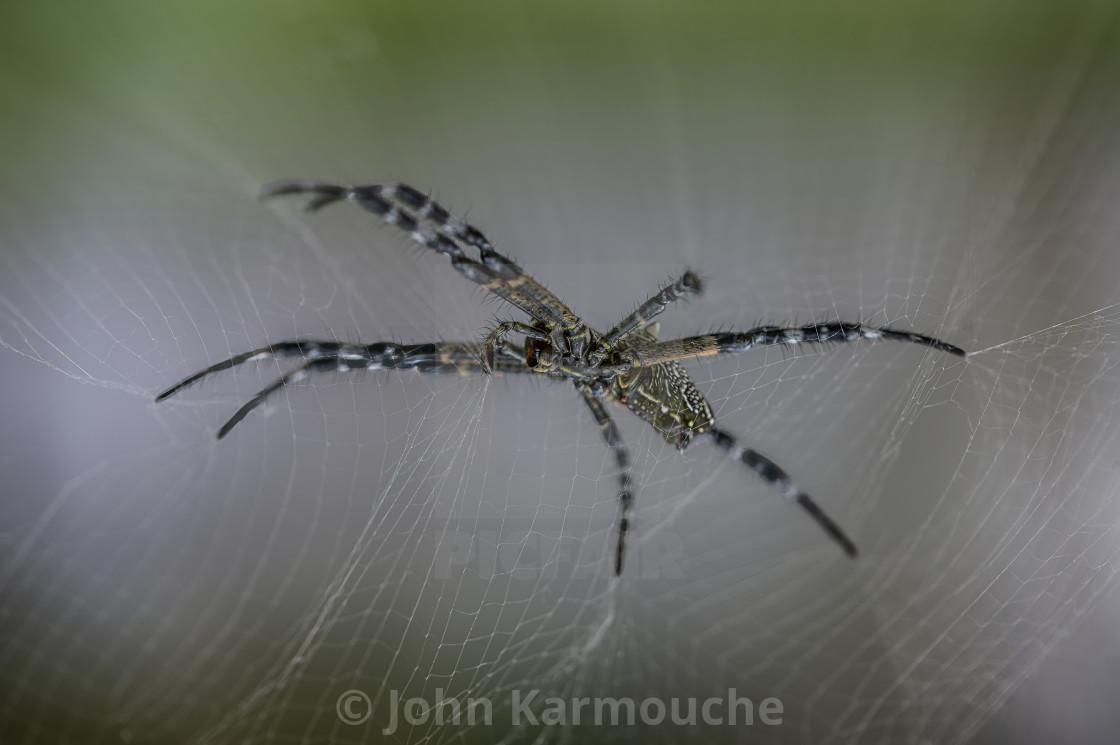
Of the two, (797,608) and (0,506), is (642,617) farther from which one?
(0,506)

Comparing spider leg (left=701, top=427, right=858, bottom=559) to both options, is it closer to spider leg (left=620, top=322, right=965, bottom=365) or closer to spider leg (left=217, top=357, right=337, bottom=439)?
spider leg (left=620, top=322, right=965, bottom=365)

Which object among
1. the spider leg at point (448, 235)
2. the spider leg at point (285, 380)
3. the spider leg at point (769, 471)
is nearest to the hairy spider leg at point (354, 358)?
the spider leg at point (285, 380)

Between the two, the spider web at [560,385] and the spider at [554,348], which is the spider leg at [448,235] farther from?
the spider web at [560,385]

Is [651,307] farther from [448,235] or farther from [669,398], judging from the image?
[448,235]

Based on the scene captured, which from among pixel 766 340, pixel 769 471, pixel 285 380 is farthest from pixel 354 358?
pixel 769 471

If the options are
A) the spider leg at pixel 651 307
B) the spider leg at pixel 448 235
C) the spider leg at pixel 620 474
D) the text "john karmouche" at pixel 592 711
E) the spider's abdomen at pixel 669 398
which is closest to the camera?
the spider leg at pixel 448 235

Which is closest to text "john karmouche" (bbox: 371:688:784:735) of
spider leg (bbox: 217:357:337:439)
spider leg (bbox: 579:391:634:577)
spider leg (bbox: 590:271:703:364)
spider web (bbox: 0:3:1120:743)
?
spider web (bbox: 0:3:1120:743)

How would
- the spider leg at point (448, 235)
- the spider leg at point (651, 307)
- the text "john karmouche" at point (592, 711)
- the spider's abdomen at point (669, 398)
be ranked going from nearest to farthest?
the spider leg at point (448, 235), the spider leg at point (651, 307), the spider's abdomen at point (669, 398), the text "john karmouche" at point (592, 711)
